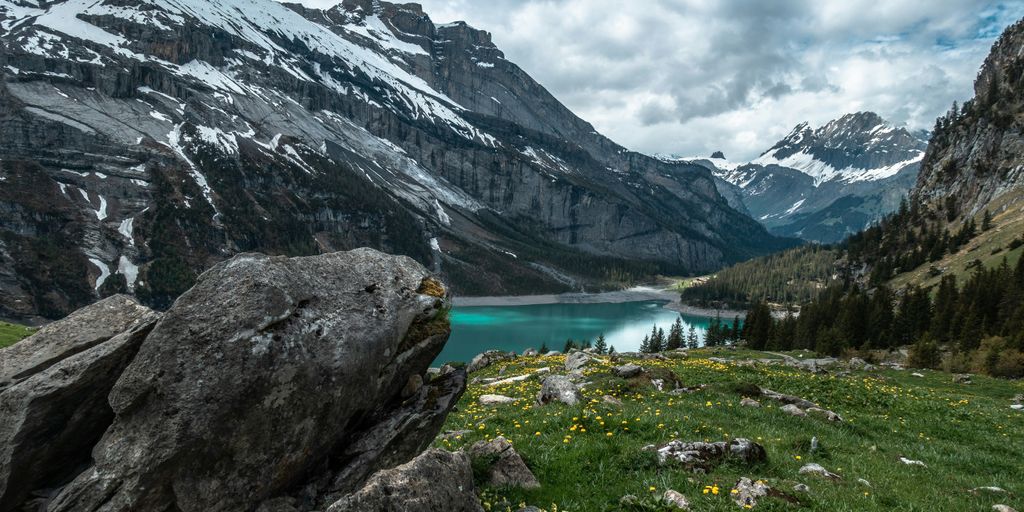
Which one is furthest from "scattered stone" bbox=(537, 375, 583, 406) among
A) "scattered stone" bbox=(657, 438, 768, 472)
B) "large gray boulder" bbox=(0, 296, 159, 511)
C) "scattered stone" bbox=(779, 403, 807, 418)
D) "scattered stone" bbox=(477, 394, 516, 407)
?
"large gray boulder" bbox=(0, 296, 159, 511)

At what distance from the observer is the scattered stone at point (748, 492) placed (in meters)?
8.88

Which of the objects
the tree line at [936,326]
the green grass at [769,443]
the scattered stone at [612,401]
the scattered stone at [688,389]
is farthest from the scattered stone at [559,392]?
the tree line at [936,326]

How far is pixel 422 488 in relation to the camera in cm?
→ 747

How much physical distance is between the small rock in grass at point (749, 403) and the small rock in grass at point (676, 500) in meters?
10.6

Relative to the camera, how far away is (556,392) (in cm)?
1855

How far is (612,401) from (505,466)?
27.4ft

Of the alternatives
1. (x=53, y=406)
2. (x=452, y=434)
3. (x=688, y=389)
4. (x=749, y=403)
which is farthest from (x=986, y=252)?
(x=53, y=406)

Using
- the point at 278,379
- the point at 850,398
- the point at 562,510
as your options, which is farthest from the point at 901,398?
the point at 278,379

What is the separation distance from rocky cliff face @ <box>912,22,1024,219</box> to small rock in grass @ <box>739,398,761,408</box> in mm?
141896

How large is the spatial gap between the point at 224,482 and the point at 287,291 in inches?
126

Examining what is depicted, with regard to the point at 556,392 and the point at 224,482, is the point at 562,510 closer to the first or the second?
the point at 224,482

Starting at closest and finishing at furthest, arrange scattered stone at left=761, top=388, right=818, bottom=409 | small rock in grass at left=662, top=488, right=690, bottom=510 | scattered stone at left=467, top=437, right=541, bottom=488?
small rock in grass at left=662, top=488, right=690, bottom=510, scattered stone at left=467, top=437, right=541, bottom=488, scattered stone at left=761, top=388, right=818, bottom=409

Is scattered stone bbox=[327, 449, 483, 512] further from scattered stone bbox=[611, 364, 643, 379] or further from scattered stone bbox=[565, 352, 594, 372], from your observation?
scattered stone bbox=[565, 352, 594, 372]

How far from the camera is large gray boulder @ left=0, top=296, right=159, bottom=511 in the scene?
26.4 ft
